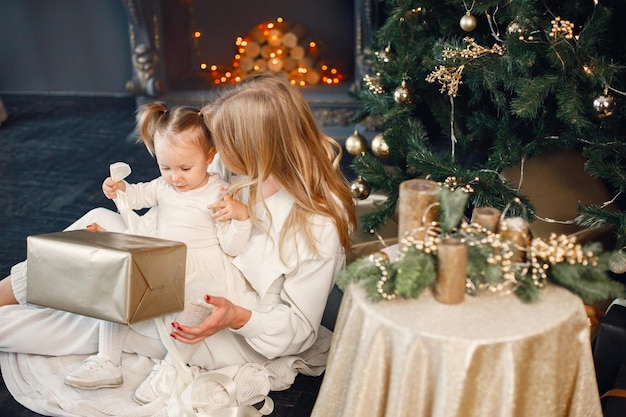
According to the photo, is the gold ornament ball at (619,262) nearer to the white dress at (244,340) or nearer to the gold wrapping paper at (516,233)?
the gold wrapping paper at (516,233)

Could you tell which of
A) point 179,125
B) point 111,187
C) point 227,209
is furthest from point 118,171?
point 227,209

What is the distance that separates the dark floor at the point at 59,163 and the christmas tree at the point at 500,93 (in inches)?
31.6

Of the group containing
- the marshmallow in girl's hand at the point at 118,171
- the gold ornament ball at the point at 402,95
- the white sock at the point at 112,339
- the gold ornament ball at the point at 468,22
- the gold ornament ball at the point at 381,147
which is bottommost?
the white sock at the point at 112,339

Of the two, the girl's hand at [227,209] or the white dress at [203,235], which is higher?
the girl's hand at [227,209]

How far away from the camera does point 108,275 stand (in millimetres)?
2059

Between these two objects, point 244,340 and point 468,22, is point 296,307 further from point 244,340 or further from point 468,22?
point 468,22

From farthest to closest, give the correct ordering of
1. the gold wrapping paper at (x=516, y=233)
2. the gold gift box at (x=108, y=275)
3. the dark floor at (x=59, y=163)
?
the dark floor at (x=59, y=163), the gold gift box at (x=108, y=275), the gold wrapping paper at (x=516, y=233)

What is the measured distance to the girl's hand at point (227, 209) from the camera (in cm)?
227

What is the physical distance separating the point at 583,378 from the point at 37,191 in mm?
2797

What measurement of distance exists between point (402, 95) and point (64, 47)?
328 centimetres

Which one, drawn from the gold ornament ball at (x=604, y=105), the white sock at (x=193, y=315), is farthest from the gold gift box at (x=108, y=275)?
the gold ornament ball at (x=604, y=105)

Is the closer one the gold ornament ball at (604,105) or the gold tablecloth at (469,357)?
the gold tablecloth at (469,357)

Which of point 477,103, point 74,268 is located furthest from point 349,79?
point 74,268

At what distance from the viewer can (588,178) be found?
2.66m
